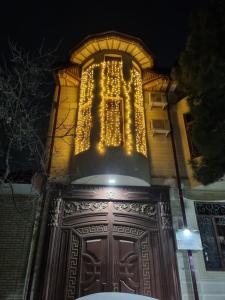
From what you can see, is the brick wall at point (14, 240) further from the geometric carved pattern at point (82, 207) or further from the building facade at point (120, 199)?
the geometric carved pattern at point (82, 207)

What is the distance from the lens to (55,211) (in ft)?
25.8

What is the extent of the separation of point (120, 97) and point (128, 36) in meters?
2.80

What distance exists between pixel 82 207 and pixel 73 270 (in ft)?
5.66

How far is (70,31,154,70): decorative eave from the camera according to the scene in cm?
1062

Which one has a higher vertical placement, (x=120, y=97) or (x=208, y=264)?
(x=120, y=97)

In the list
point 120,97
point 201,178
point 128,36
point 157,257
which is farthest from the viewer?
point 128,36

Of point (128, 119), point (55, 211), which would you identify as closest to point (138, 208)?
point (55, 211)

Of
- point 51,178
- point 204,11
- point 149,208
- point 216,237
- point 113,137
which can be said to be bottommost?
point 216,237

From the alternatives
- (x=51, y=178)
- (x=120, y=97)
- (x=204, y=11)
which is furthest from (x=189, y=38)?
(x=51, y=178)

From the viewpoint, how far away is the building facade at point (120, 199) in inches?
281

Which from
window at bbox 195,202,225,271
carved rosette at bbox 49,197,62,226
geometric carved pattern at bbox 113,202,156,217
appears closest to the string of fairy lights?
geometric carved pattern at bbox 113,202,156,217

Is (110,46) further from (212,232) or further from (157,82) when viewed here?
(212,232)

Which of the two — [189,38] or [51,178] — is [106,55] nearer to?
[189,38]

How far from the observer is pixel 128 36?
10641mm
